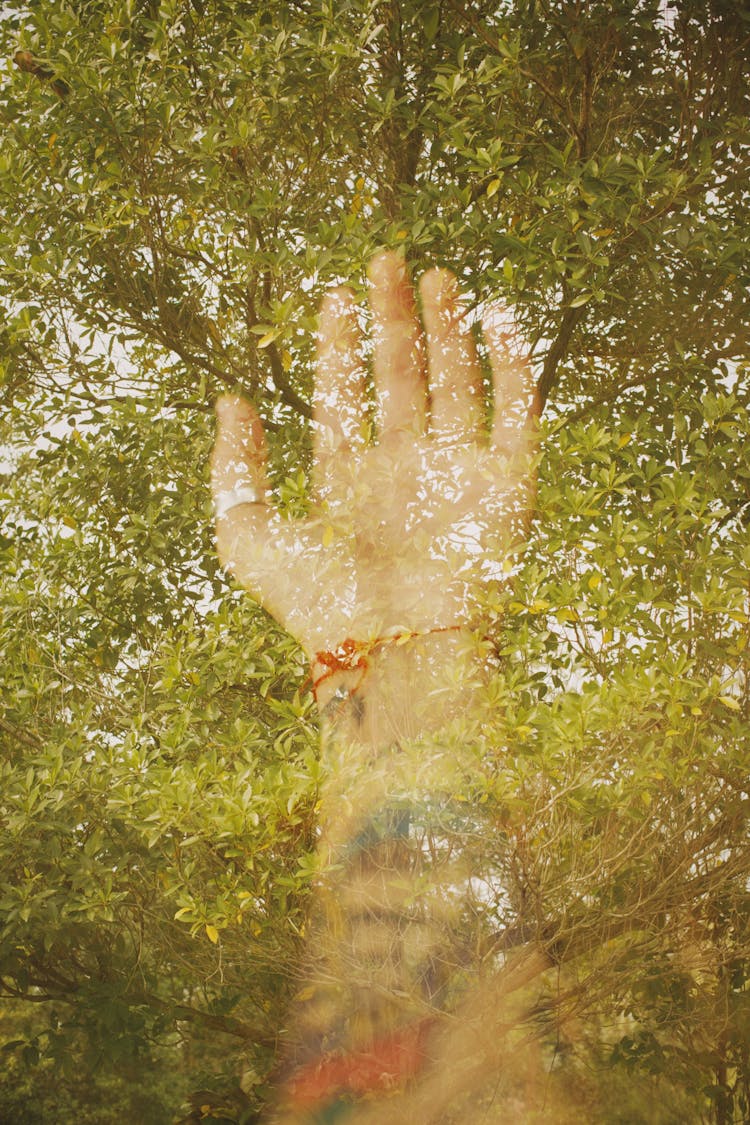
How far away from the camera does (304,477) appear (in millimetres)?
4203

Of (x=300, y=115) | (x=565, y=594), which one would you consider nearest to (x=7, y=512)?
(x=300, y=115)

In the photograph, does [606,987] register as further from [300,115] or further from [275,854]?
[300,115]

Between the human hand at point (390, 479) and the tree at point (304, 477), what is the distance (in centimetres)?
19

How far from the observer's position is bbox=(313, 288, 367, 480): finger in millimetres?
5125

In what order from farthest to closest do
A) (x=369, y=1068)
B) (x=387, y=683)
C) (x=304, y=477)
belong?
(x=369, y=1068), (x=387, y=683), (x=304, y=477)

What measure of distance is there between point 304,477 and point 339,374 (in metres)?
1.70

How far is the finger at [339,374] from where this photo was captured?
16.8 feet

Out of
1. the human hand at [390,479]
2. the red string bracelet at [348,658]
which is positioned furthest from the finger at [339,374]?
the red string bracelet at [348,658]

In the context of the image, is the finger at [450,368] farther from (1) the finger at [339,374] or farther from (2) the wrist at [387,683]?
(2) the wrist at [387,683]

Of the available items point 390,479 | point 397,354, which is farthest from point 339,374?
point 390,479

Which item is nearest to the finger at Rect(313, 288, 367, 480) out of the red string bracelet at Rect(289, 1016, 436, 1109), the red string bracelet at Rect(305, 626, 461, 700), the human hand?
the human hand

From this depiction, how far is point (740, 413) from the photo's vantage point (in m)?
4.34

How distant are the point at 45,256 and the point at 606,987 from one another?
5.11 metres

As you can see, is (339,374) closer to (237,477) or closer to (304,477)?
(237,477)
